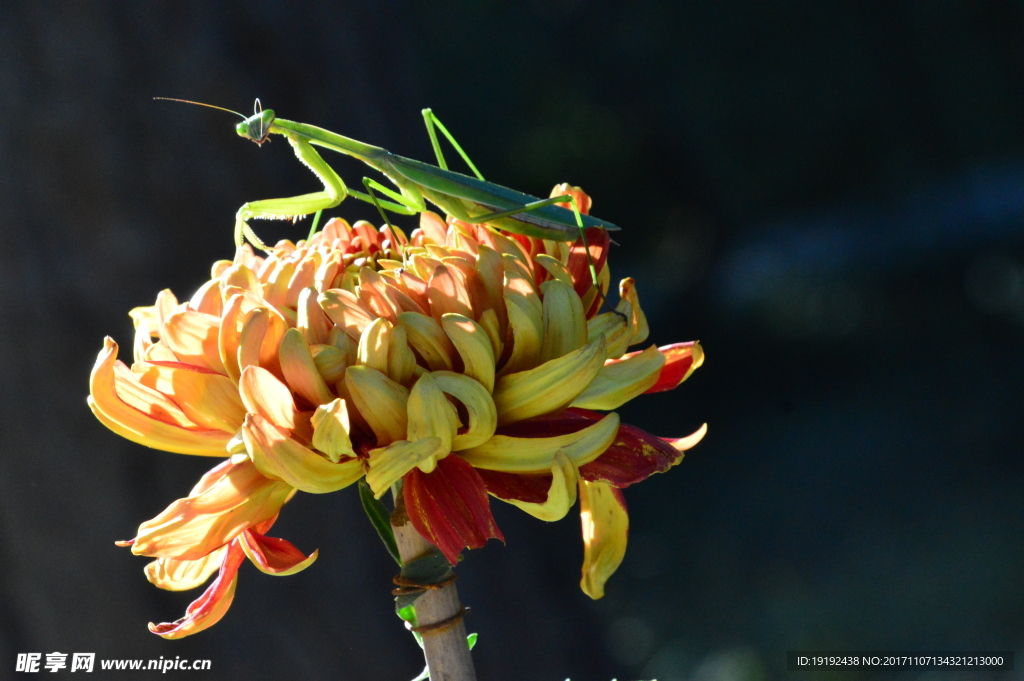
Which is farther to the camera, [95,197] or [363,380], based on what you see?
[95,197]

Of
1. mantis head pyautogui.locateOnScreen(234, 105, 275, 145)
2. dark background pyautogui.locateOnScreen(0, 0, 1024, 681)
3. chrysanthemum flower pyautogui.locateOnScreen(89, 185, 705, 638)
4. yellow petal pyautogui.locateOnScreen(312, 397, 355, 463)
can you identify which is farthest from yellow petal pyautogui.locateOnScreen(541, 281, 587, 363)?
dark background pyautogui.locateOnScreen(0, 0, 1024, 681)

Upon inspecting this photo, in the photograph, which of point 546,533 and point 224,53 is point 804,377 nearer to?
point 546,533

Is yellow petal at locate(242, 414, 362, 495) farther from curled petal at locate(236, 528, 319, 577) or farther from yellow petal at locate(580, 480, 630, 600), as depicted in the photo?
yellow petal at locate(580, 480, 630, 600)

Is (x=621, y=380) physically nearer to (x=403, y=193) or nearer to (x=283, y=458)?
(x=283, y=458)

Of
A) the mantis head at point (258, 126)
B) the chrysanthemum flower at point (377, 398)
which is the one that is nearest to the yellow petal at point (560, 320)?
the chrysanthemum flower at point (377, 398)

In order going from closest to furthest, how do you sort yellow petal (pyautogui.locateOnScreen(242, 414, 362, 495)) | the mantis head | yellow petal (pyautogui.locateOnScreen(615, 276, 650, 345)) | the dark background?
yellow petal (pyautogui.locateOnScreen(242, 414, 362, 495)) → yellow petal (pyautogui.locateOnScreen(615, 276, 650, 345)) → the mantis head → the dark background

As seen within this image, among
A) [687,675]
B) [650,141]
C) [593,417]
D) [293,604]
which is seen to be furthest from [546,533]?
[593,417]
